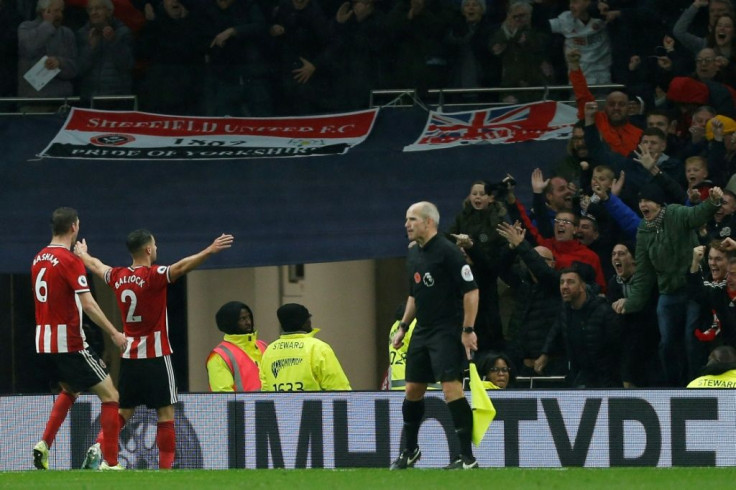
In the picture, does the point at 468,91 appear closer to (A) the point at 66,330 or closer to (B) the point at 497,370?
(B) the point at 497,370

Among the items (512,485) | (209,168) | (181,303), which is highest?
(209,168)

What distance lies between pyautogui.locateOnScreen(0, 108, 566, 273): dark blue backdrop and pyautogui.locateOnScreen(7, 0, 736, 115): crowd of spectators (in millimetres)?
1449

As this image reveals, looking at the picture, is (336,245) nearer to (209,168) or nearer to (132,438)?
(209,168)

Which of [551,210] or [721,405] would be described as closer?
[721,405]

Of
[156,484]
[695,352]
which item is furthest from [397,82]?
[156,484]

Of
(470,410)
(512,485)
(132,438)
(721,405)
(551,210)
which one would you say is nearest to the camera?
(512,485)

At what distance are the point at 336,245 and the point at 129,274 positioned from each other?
4.15m

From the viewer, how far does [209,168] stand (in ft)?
50.1

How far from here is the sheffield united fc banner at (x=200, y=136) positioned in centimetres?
1548

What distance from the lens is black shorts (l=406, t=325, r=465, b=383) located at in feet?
33.1

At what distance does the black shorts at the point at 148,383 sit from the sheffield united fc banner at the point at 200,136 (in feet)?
15.5

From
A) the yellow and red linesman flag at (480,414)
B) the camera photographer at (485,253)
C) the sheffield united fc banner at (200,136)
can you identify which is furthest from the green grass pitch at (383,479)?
the sheffield united fc banner at (200,136)

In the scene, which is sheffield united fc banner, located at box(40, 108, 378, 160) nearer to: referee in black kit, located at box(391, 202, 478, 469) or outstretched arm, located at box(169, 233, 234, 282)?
outstretched arm, located at box(169, 233, 234, 282)

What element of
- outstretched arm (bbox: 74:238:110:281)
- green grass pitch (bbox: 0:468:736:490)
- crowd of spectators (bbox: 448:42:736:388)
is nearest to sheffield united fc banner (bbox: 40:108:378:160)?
crowd of spectators (bbox: 448:42:736:388)
